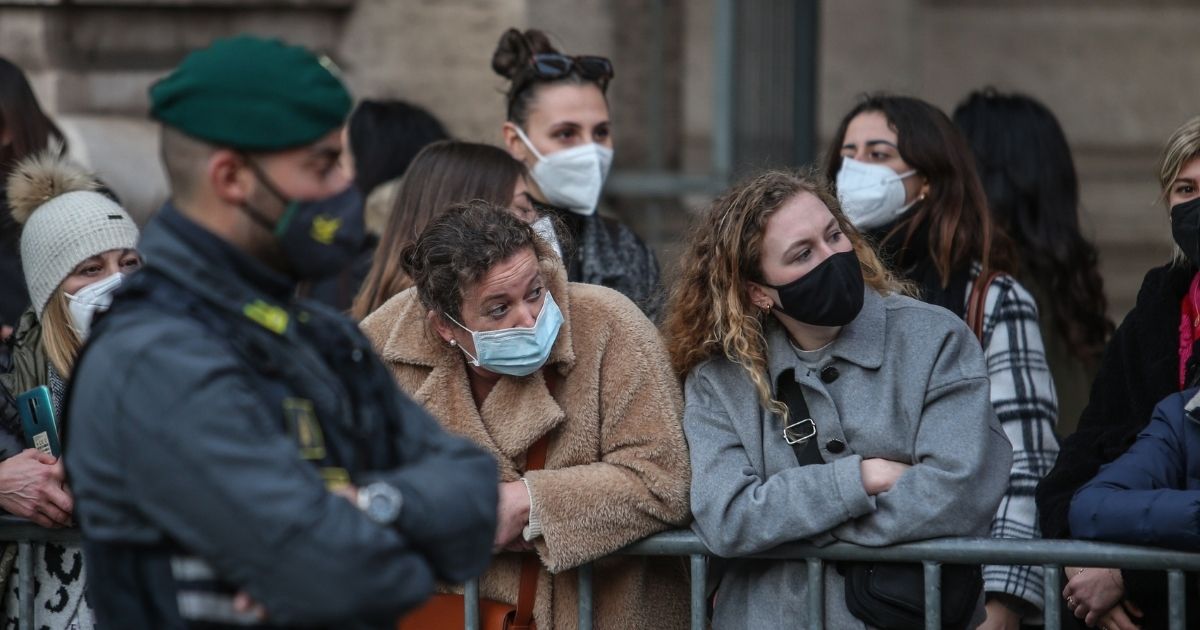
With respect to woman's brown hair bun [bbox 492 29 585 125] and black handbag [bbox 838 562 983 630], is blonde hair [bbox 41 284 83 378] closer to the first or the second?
woman's brown hair bun [bbox 492 29 585 125]

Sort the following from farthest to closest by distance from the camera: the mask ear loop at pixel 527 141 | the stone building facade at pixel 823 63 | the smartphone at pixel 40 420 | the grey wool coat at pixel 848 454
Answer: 1. the stone building facade at pixel 823 63
2. the mask ear loop at pixel 527 141
3. the smartphone at pixel 40 420
4. the grey wool coat at pixel 848 454

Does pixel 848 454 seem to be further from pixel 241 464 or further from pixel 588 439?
pixel 241 464

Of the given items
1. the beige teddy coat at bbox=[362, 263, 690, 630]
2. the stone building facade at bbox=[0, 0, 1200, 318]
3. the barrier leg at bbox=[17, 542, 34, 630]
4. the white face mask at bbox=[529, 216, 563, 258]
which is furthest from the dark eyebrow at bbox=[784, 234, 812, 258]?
the stone building facade at bbox=[0, 0, 1200, 318]

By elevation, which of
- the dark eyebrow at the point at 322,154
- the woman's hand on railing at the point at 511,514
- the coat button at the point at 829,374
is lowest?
the woman's hand on railing at the point at 511,514

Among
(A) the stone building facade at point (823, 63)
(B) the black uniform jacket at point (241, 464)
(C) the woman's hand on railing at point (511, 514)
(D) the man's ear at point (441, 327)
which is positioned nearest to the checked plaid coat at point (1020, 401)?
(C) the woman's hand on railing at point (511, 514)

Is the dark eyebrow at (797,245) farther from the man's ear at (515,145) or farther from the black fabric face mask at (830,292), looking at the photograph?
the man's ear at (515,145)

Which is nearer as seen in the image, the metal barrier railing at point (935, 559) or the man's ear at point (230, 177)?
the man's ear at point (230, 177)

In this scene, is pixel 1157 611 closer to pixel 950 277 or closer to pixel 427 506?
pixel 950 277

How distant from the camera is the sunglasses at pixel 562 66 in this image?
454 cm

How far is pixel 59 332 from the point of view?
12.1 ft

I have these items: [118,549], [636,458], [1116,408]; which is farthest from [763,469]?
[118,549]

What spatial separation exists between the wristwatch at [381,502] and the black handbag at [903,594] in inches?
53.9

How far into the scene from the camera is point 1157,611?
10.8ft

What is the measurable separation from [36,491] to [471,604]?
101 cm
